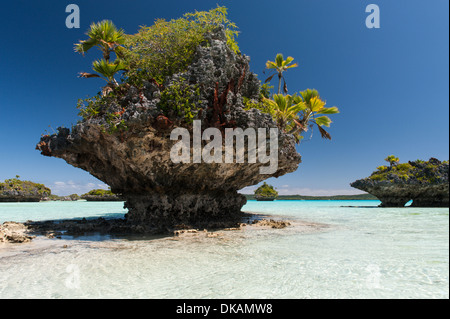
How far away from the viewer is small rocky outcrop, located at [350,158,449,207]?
81.1ft

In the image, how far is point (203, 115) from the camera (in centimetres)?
778

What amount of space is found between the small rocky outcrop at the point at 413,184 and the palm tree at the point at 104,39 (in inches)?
1133

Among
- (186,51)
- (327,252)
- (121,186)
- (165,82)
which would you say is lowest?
(327,252)

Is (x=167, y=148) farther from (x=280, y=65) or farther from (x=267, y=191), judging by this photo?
(x=267, y=191)

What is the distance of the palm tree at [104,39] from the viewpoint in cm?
898

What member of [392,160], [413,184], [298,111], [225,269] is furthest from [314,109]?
[392,160]

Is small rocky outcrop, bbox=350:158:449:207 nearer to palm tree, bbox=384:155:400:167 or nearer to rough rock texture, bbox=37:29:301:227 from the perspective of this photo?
palm tree, bbox=384:155:400:167

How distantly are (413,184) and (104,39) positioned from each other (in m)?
30.5

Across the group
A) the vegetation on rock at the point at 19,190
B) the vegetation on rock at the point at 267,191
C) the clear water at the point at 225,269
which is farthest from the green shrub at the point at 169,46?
the vegetation on rock at the point at 267,191

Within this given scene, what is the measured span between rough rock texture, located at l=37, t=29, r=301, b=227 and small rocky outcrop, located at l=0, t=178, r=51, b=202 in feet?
116

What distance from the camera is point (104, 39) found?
9.18 meters
